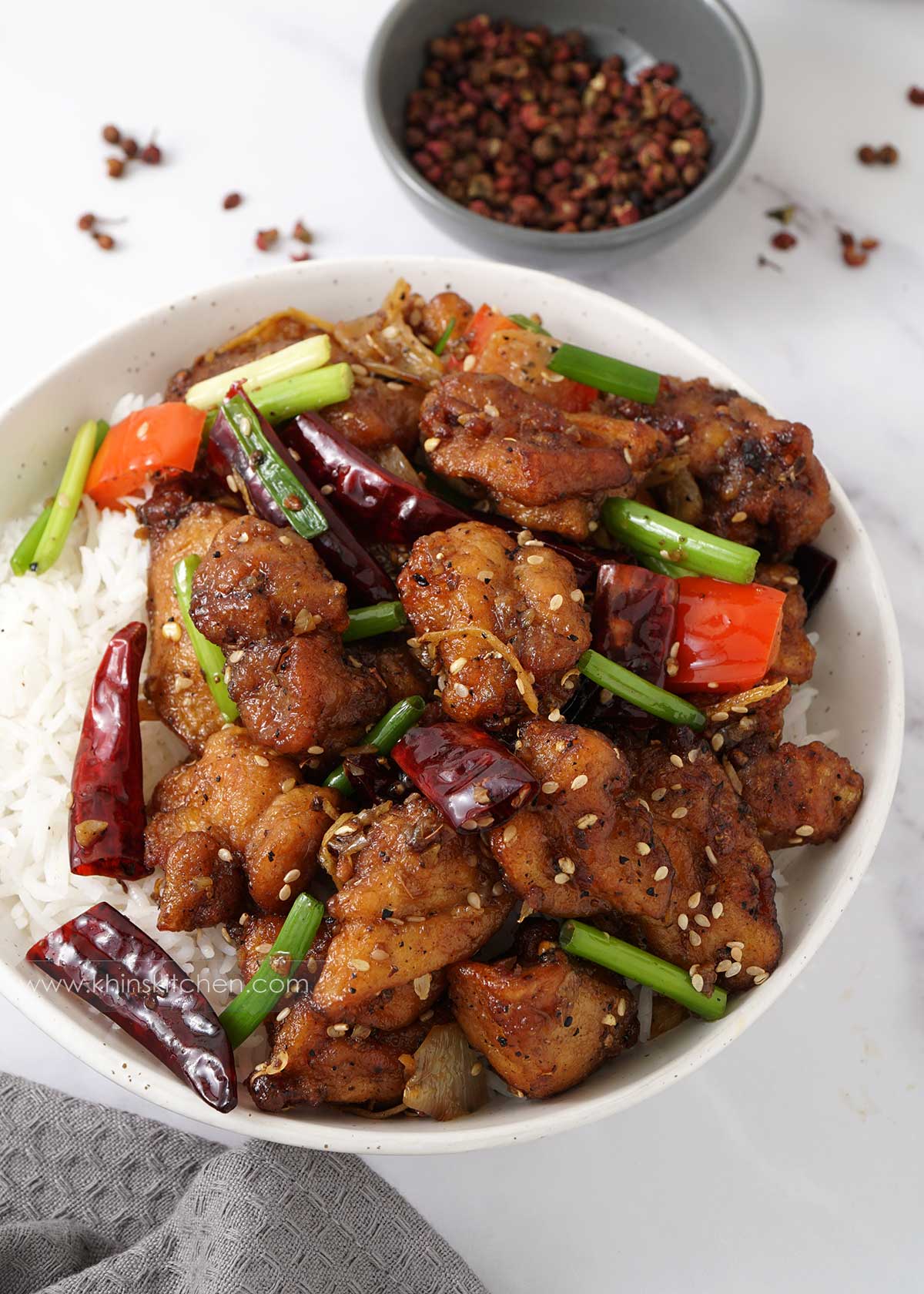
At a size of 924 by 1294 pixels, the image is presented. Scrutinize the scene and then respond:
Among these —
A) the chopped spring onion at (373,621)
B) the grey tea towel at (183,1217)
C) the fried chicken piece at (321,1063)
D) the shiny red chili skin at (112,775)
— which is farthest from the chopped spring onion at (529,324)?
the grey tea towel at (183,1217)

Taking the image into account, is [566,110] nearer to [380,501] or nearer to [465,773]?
[380,501]

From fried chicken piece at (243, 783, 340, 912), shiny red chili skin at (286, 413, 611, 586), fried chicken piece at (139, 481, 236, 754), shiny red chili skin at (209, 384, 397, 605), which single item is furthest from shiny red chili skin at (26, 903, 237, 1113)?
shiny red chili skin at (286, 413, 611, 586)

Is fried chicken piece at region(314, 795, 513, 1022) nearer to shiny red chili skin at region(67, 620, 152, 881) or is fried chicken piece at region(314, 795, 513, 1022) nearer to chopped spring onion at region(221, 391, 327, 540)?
shiny red chili skin at region(67, 620, 152, 881)

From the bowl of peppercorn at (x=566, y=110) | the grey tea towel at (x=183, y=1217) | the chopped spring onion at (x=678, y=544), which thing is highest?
the bowl of peppercorn at (x=566, y=110)

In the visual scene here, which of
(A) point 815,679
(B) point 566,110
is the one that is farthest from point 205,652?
(B) point 566,110

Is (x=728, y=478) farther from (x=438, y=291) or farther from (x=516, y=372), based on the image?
(x=438, y=291)

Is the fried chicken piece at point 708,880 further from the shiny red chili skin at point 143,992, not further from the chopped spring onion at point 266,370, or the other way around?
the chopped spring onion at point 266,370
